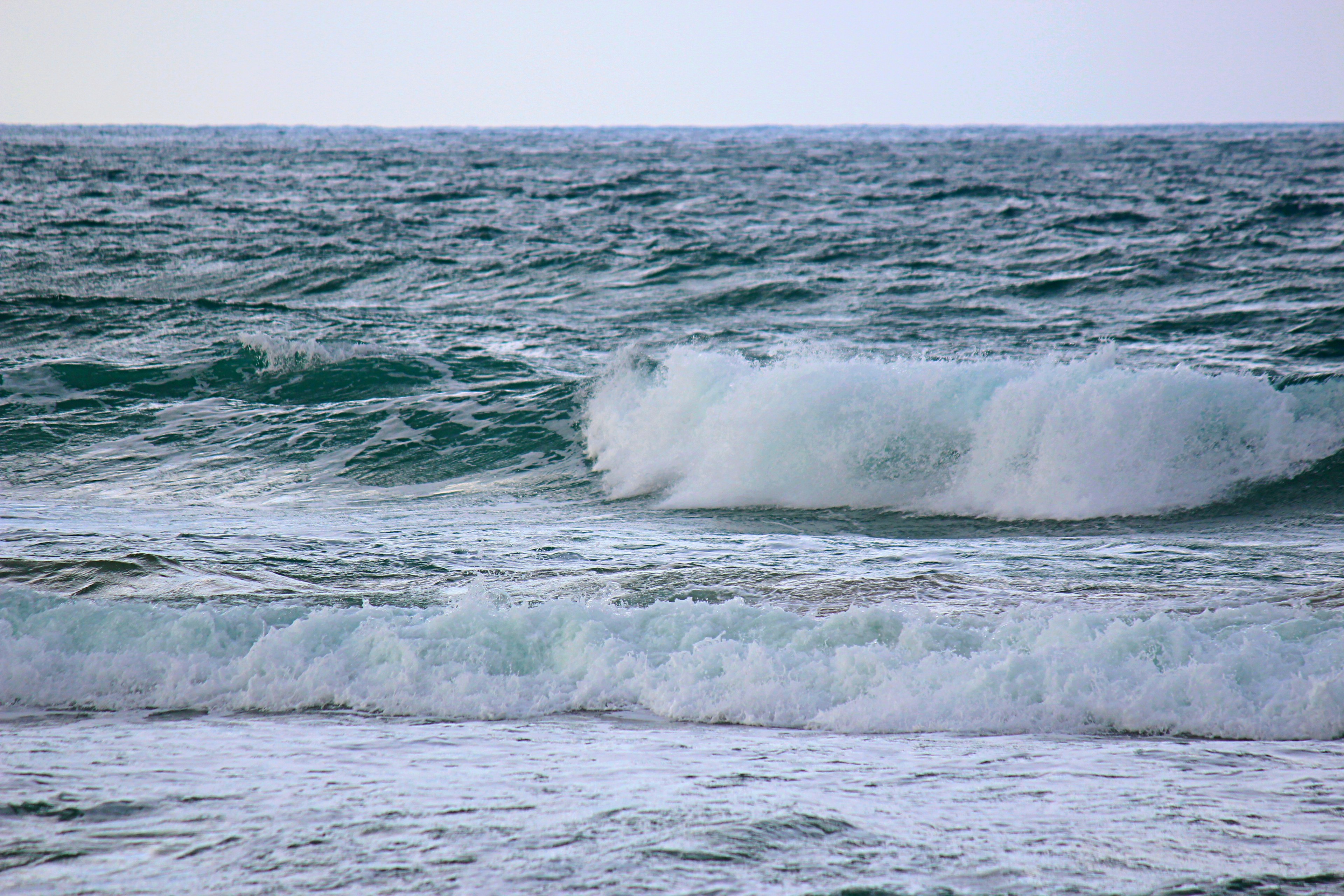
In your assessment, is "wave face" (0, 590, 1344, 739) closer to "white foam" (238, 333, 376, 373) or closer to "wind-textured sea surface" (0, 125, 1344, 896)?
"wind-textured sea surface" (0, 125, 1344, 896)

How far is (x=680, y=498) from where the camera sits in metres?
7.76

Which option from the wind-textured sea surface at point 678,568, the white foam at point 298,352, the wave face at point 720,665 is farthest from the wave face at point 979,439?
the white foam at point 298,352

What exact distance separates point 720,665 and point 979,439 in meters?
4.33

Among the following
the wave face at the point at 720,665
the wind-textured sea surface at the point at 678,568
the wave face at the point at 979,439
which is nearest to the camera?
the wind-textured sea surface at the point at 678,568

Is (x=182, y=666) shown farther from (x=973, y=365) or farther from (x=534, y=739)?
(x=973, y=365)

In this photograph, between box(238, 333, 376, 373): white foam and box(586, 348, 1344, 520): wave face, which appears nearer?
box(586, 348, 1344, 520): wave face

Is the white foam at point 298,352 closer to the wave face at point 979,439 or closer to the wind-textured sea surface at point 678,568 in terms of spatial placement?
the wind-textured sea surface at point 678,568

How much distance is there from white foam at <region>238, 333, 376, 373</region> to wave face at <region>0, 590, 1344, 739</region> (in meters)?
6.79

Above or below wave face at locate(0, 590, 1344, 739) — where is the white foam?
above

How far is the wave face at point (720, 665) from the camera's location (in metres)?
3.83

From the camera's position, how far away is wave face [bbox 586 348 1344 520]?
24.0 feet

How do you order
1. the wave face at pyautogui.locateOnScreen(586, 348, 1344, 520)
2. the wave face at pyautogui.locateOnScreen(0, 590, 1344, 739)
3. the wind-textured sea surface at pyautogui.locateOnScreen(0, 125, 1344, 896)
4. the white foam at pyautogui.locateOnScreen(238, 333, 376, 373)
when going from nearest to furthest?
the wind-textured sea surface at pyautogui.locateOnScreen(0, 125, 1344, 896) < the wave face at pyautogui.locateOnScreen(0, 590, 1344, 739) < the wave face at pyautogui.locateOnScreen(586, 348, 1344, 520) < the white foam at pyautogui.locateOnScreen(238, 333, 376, 373)

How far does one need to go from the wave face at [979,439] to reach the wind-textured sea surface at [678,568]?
0.04 metres

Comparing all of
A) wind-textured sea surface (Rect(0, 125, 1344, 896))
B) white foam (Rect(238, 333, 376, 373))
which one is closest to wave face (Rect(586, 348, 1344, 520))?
wind-textured sea surface (Rect(0, 125, 1344, 896))
